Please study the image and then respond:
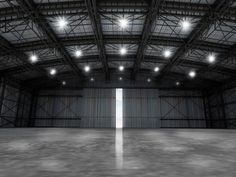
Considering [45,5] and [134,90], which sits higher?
[45,5]

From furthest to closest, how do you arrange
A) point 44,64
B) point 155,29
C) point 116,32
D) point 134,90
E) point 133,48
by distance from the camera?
point 134,90
point 44,64
point 133,48
point 116,32
point 155,29

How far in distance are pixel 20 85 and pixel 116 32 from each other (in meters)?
23.8

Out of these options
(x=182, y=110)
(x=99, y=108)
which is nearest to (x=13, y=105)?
(x=99, y=108)

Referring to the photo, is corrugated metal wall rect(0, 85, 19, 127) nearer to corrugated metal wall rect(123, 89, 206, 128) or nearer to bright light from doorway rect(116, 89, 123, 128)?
bright light from doorway rect(116, 89, 123, 128)

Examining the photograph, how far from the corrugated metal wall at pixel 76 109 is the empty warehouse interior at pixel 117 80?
0.21 metres

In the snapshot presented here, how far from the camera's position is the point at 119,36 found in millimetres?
21750

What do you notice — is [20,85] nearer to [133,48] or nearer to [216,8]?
[133,48]

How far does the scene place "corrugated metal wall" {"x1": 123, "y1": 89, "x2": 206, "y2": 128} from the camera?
34.3m

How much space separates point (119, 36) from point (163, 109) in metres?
20.5

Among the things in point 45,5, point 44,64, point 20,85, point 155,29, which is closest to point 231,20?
point 155,29

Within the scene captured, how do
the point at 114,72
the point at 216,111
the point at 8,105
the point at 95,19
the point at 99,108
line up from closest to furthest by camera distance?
the point at 95,19
the point at 8,105
the point at 216,111
the point at 99,108
the point at 114,72

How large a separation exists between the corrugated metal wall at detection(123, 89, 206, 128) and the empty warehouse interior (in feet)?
0.71

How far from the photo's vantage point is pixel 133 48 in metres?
25.5

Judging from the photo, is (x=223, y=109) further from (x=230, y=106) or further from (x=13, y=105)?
(x=13, y=105)
